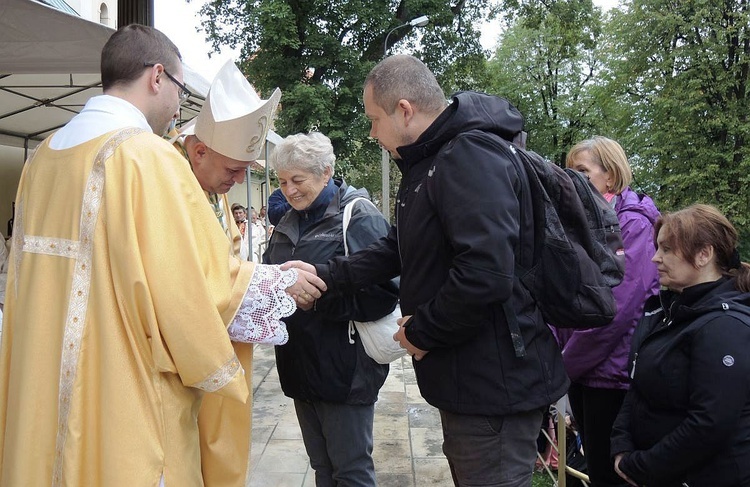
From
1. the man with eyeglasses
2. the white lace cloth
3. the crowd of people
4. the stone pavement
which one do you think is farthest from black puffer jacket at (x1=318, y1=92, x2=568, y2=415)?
the stone pavement

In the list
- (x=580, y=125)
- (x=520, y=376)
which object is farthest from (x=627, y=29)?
(x=520, y=376)

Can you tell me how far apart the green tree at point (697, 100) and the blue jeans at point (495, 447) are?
16061 millimetres

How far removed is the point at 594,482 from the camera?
9.37ft

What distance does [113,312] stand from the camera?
161 centimetres

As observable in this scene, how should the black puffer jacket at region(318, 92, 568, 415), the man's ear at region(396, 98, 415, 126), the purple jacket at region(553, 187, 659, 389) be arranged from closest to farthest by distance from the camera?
the black puffer jacket at region(318, 92, 568, 415) → the man's ear at region(396, 98, 415, 126) → the purple jacket at region(553, 187, 659, 389)

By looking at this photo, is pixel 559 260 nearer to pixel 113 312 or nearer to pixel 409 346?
pixel 409 346

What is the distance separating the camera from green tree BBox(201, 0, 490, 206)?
1631 cm

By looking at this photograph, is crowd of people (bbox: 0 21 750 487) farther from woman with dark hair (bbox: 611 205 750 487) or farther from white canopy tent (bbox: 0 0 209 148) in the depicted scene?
white canopy tent (bbox: 0 0 209 148)

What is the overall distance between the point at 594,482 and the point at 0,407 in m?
2.36

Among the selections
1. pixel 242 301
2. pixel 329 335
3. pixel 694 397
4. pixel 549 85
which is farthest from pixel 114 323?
pixel 549 85

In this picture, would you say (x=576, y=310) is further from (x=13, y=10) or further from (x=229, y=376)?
(x=13, y=10)

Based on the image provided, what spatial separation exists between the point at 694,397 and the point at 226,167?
175 cm

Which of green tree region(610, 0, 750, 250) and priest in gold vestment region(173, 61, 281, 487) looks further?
green tree region(610, 0, 750, 250)

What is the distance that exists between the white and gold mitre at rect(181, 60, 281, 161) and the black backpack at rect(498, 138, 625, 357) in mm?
930
